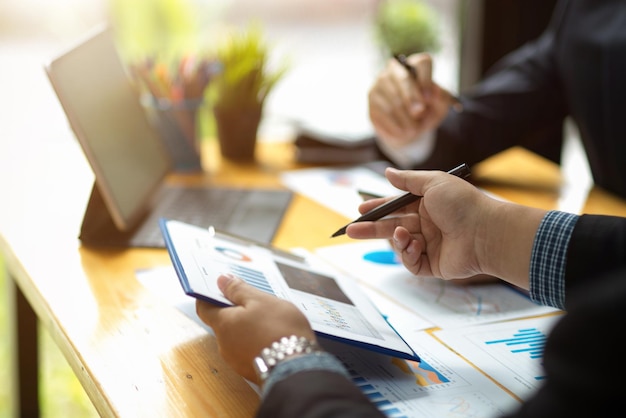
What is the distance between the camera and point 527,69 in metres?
1.56

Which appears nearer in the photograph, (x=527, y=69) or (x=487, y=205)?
(x=487, y=205)

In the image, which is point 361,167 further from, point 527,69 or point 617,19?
point 617,19

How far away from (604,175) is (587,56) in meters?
0.23

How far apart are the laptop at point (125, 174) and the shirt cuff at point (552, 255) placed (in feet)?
1.61

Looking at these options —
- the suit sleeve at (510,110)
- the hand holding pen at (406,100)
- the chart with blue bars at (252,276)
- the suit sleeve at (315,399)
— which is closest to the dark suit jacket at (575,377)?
the suit sleeve at (315,399)

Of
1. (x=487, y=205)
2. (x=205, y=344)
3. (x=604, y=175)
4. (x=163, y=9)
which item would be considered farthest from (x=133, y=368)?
(x=163, y=9)

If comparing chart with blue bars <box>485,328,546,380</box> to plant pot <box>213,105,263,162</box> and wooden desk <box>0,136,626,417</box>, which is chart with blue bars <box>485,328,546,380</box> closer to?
wooden desk <box>0,136,626,417</box>

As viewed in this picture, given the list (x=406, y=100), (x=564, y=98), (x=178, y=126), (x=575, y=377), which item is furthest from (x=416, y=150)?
(x=575, y=377)

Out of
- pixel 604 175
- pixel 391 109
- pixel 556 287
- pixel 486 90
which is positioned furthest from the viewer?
pixel 486 90

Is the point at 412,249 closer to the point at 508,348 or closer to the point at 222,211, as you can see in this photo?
the point at 508,348

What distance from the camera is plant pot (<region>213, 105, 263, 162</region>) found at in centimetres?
159

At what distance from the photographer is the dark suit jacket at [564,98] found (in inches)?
54.3

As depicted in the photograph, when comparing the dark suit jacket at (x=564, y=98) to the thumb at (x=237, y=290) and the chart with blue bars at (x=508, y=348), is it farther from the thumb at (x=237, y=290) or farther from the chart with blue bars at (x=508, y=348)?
the thumb at (x=237, y=290)

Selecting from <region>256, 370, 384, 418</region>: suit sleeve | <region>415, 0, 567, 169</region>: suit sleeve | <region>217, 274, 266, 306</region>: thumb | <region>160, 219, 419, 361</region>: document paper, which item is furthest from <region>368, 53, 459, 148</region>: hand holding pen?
<region>256, 370, 384, 418</region>: suit sleeve
